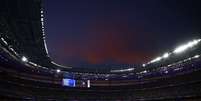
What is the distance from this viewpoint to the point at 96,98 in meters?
26.3

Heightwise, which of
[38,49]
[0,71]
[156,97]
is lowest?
[156,97]

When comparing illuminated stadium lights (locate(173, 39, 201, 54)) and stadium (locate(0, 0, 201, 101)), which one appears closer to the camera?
stadium (locate(0, 0, 201, 101))

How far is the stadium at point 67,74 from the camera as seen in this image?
46.0 ft

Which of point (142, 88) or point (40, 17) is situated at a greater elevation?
point (40, 17)

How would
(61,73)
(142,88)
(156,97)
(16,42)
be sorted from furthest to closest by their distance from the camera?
1. (61,73)
2. (142,88)
3. (156,97)
4. (16,42)

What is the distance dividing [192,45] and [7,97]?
42.0 ft

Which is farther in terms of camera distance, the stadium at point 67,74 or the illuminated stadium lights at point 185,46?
the illuminated stadium lights at point 185,46

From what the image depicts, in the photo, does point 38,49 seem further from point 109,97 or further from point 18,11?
point 109,97

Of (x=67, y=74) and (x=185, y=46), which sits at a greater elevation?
(x=185, y=46)

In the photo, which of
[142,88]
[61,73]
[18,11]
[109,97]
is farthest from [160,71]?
[18,11]

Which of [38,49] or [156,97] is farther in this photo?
[156,97]

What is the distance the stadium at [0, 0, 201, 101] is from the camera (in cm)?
1401

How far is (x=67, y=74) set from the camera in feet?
89.5

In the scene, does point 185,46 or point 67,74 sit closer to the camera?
point 185,46
